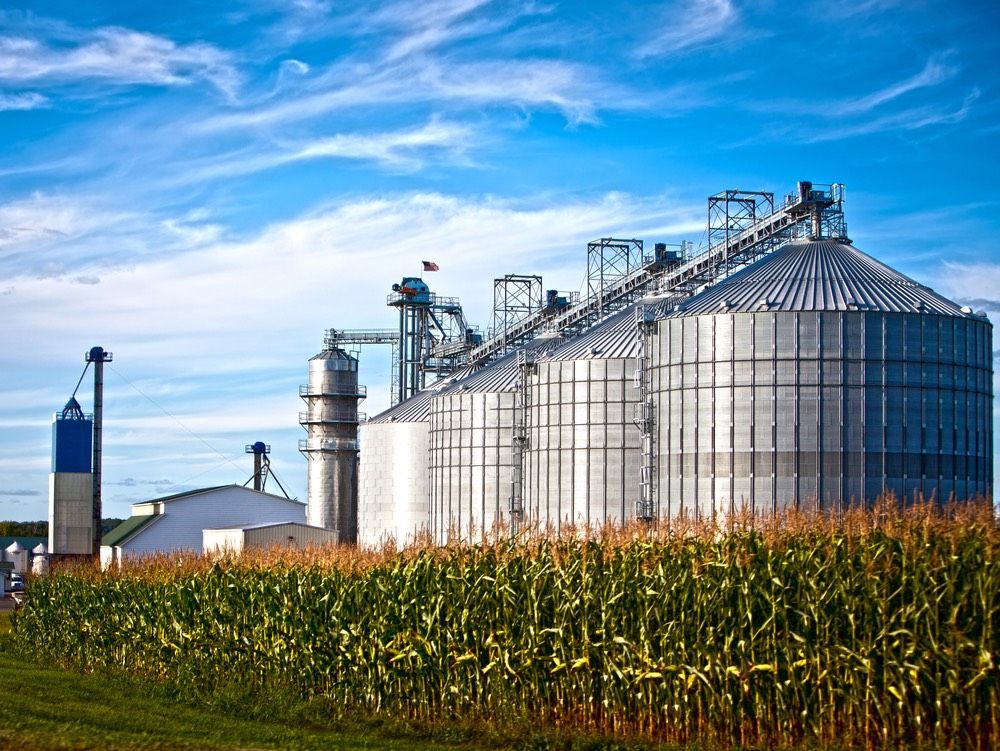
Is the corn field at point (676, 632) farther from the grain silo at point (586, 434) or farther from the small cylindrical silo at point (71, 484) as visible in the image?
the small cylindrical silo at point (71, 484)

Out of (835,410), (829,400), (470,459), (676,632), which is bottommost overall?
(676,632)

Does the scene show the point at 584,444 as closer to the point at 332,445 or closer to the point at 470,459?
the point at 470,459

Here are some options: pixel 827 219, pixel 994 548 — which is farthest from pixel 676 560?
pixel 827 219

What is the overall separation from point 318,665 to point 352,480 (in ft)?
217

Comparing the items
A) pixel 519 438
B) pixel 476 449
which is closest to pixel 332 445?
pixel 476 449

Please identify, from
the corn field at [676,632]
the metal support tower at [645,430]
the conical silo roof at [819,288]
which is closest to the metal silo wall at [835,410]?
the conical silo roof at [819,288]

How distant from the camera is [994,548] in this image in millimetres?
20781

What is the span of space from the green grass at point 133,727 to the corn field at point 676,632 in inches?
90.8

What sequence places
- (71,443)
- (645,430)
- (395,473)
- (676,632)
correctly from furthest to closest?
(71,443)
(395,473)
(645,430)
(676,632)

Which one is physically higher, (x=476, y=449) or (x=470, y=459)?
(x=476, y=449)

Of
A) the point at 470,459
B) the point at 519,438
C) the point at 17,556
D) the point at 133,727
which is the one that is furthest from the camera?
the point at 17,556

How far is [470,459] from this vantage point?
→ 6888cm

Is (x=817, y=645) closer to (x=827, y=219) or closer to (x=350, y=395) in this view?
(x=827, y=219)

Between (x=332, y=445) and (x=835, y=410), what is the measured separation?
53714mm
